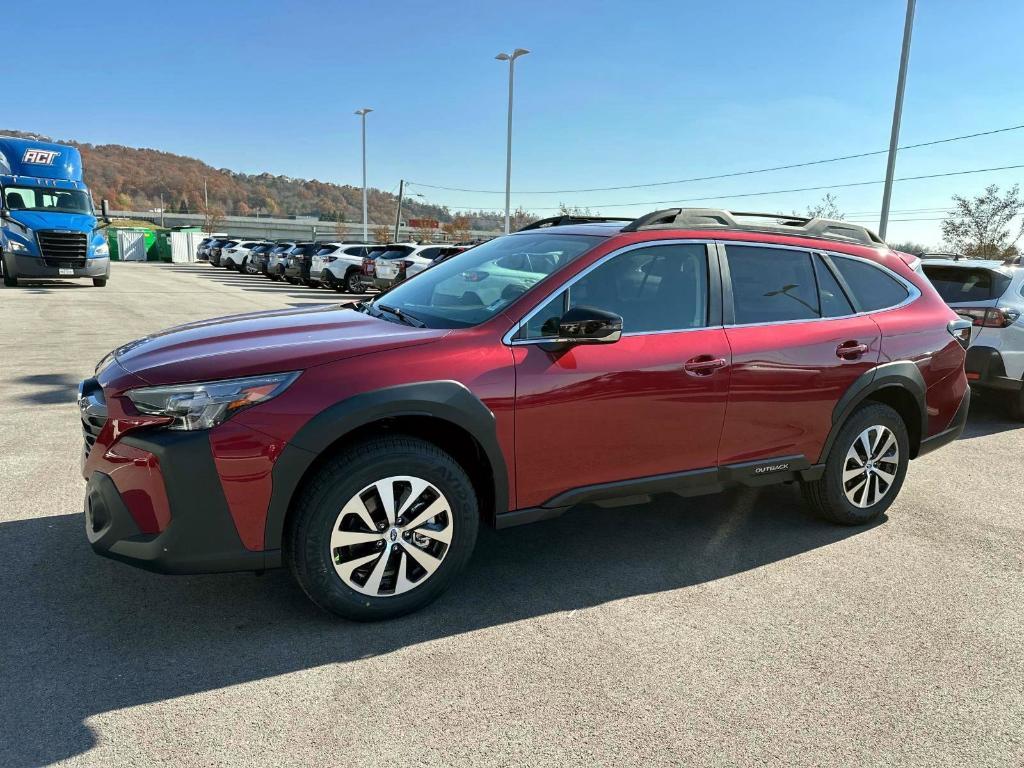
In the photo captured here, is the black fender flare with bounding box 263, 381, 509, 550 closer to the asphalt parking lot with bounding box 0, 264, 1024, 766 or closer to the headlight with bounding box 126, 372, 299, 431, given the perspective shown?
the headlight with bounding box 126, 372, 299, 431

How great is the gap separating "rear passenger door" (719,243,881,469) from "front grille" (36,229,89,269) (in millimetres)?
21159

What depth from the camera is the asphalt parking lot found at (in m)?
2.50

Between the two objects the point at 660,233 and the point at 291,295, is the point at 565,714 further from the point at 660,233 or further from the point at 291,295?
the point at 291,295

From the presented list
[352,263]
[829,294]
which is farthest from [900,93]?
[829,294]

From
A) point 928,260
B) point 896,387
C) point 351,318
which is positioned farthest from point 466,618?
point 928,260

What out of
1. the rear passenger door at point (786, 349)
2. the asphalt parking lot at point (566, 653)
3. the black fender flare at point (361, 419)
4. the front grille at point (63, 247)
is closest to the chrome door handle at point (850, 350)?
the rear passenger door at point (786, 349)

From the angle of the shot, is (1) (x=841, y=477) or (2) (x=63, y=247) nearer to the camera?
(1) (x=841, y=477)

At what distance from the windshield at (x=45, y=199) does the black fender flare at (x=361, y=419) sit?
21321 millimetres

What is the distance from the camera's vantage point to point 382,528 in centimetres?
312

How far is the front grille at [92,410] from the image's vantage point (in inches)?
119

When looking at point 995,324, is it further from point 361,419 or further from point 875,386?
point 361,419

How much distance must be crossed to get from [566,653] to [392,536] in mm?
854

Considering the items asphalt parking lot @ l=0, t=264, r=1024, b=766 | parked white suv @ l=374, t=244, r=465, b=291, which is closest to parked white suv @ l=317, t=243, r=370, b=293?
parked white suv @ l=374, t=244, r=465, b=291

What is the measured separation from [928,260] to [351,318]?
6745 millimetres
